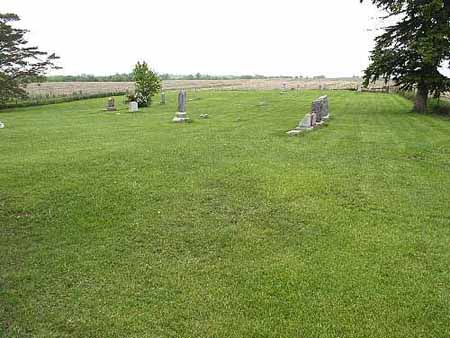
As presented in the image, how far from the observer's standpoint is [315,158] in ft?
36.8

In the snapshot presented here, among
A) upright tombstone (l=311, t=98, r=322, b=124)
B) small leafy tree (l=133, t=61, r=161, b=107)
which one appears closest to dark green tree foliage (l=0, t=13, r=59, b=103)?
small leafy tree (l=133, t=61, r=161, b=107)

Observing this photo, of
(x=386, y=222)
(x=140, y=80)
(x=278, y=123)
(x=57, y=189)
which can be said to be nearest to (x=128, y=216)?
(x=57, y=189)

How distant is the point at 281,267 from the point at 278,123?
13930 mm

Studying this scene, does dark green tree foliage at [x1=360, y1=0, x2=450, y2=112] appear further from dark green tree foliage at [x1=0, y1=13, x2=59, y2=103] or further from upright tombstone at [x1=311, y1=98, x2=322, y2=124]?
dark green tree foliage at [x1=0, y1=13, x2=59, y2=103]

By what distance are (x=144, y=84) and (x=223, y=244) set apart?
2693 cm

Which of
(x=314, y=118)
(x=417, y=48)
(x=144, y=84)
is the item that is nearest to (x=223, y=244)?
(x=314, y=118)

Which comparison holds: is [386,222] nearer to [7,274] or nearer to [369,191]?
[369,191]

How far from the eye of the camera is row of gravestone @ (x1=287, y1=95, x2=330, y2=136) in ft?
51.5

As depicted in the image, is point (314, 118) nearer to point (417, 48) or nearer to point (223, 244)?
point (417, 48)

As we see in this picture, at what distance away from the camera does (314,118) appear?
16531mm

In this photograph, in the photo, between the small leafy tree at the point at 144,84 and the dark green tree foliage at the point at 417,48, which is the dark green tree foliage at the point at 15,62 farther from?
the dark green tree foliage at the point at 417,48

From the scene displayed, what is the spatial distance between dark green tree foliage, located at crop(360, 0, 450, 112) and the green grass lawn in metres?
11.3

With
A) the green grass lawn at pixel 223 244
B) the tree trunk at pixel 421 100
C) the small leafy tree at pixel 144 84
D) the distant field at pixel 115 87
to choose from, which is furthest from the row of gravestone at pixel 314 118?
the distant field at pixel 115 87

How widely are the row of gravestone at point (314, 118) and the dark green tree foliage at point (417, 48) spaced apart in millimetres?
5908
